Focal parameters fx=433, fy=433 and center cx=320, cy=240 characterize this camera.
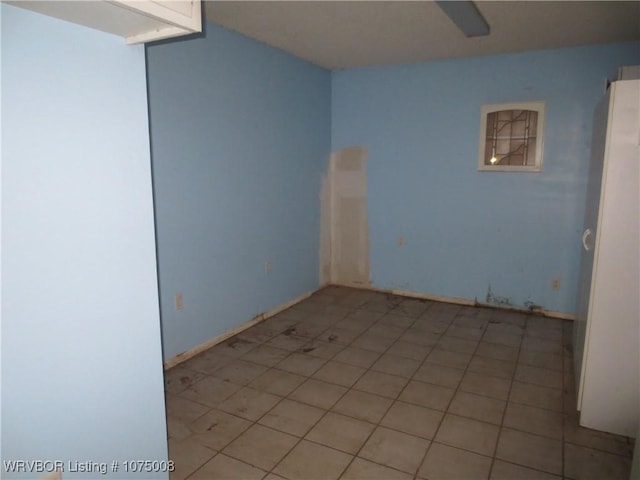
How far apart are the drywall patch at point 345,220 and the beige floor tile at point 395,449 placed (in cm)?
262

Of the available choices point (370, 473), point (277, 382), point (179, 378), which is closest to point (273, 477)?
point (370, 473)

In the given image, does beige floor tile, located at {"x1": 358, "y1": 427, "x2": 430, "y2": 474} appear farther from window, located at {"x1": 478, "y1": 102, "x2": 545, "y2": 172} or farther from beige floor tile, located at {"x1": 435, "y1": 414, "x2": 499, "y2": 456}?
window, located at {"x1": 478, "y1": 102, "x2": 545, "y2": 172}

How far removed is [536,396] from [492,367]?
1.27 feet

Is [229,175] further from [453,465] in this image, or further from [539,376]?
[539,376]

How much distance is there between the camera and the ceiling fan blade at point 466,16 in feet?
8.14

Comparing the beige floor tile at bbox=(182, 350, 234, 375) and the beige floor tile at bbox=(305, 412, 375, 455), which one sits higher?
the beige floor tile at bbox=(182, 350, 234, 375)

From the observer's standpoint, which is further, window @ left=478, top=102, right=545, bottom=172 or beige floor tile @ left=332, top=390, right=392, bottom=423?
window @ left=478, top=102, right=545, bottom=172

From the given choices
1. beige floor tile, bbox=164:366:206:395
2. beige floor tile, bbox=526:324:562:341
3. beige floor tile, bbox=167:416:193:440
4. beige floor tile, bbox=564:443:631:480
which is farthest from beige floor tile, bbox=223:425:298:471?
beige floor tile, bbox=526:324:562:341

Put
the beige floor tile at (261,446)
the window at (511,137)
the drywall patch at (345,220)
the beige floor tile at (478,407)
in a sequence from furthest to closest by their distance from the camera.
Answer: the drywall patch at (345,220) < the window at (511,137) < the beige floor tile at (478,407) < the beige floor tile at (261,446)

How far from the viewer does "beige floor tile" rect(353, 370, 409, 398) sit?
8.47ft

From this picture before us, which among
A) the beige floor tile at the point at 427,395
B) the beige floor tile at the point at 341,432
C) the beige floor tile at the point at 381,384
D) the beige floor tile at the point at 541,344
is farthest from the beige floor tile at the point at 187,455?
the beige floor tile at the point at 541,344

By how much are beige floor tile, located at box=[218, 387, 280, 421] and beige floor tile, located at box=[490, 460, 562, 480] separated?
1174 mm

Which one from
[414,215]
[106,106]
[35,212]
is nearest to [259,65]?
[414,215]

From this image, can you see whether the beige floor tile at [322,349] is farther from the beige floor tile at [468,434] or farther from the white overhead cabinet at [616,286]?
the white overhead cabinet at [616,286]
